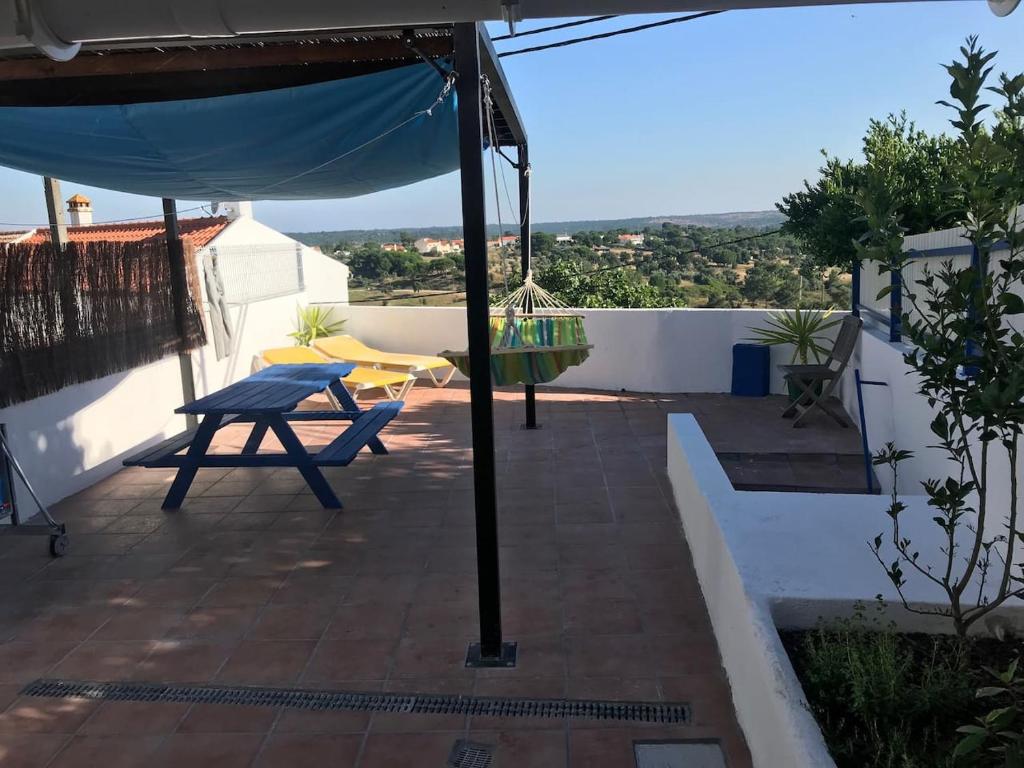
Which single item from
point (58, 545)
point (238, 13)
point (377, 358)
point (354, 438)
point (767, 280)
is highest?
point (238, 13)

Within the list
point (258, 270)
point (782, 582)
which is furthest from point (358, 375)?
point (782, 582)

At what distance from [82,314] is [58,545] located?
197 centimetres

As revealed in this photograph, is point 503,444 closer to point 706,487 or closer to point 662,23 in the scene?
point 706,487

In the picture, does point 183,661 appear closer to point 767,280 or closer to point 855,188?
point 855,188

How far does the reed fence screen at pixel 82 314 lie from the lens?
476 cm

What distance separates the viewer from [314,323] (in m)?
9.20

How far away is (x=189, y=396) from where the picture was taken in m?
6.66

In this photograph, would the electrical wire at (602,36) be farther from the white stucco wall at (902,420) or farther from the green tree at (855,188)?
the white stucco wall at (902,420)

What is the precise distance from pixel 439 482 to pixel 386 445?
115 centimetres

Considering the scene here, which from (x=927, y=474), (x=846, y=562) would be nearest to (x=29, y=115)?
(x=846, y=562)

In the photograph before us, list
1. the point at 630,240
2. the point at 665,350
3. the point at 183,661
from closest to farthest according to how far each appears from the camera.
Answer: the point at 183,661 < the point at 665,350 < the point at 630,240

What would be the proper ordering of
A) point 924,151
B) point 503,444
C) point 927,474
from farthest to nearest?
point 924,151
point 503,444
point 927,474

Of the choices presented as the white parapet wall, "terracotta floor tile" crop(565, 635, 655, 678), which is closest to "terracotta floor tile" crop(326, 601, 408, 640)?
"terracotta floor tile" crop(565, 635, 655, 678)

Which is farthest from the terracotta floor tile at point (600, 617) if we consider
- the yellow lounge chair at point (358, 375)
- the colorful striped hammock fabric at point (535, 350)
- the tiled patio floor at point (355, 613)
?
the yellow lounge chair at point (358, 375)
